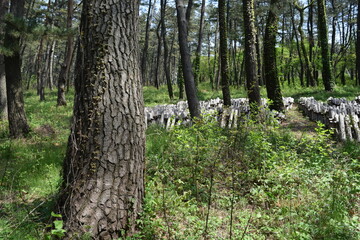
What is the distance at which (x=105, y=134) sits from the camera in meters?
2.82

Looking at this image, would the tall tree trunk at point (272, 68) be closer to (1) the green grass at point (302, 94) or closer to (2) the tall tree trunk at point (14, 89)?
(1) the green grass at point (302, 94)

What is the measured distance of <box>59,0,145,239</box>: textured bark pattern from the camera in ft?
9.04

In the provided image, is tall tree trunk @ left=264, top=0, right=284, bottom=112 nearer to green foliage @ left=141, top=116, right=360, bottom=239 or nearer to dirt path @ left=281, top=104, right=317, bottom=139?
dirt path @ left=281, top=104, right=317, bottom=139

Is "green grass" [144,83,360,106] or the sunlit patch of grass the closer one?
the sunlit patch of grass

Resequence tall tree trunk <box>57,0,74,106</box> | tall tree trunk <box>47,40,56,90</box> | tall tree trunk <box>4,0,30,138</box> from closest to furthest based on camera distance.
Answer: tall tree trunk <box>4,0,30,138</box> < tall tree trunk <box>57,0,74,106</box> < tall tree trunk <box>47,40,56,90</box>

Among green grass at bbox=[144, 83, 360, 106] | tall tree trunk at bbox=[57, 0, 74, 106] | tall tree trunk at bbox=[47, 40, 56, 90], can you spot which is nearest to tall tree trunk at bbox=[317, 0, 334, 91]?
green grass at bbox=[144, 83, 360, 106]

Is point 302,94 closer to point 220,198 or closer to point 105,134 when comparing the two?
point 220,198

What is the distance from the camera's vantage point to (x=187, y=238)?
8.97ft

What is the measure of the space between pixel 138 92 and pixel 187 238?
5.59 feet

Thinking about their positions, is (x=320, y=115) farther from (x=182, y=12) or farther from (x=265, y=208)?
(x=265, y=208)

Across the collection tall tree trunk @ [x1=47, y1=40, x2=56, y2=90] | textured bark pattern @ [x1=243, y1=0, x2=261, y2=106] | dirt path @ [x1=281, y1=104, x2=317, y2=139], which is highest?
A: tall tree trunk @ [x1=47, y1=40, x2=56, y2=90]

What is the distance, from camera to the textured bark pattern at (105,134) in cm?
276

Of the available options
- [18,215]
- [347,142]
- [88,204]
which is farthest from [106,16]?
[347,142]

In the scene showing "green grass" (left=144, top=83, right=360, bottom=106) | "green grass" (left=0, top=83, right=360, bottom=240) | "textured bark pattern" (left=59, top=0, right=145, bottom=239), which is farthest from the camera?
"green grass" (left=144, top=83, right=360, bottom=106)
